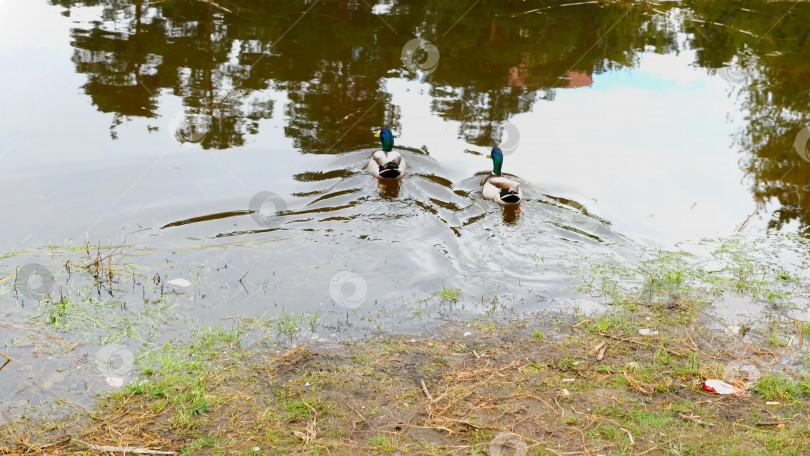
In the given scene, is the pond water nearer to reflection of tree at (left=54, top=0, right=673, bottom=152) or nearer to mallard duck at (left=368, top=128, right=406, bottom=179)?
reflection of tree at (left=54, top=0, right=673, bottom=152)

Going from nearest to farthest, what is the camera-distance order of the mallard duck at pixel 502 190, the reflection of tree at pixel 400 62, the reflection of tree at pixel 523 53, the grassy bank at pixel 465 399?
the grassy bank at pixel 465 399 → the mallard duck at pixel 502 190 → the reflection of tree at pixel 400 62 → the reflection of tree at pixel 523 53

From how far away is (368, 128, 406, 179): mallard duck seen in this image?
29.6ft

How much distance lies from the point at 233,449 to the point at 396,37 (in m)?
10.8

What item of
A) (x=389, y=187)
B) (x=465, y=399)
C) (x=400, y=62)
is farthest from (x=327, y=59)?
(x=465, y=399)

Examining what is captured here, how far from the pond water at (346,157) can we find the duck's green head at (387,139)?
0.43 metres

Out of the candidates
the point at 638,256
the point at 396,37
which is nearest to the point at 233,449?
the point at 638,256

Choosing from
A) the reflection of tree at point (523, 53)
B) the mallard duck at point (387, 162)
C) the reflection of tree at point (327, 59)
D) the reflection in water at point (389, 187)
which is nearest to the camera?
the reflection in water at point (389, 187)

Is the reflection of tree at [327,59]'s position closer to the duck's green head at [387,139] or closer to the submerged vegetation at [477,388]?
the duck's green head at [387,139]

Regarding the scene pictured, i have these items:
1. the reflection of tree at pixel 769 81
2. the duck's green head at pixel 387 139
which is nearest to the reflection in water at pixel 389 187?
the duck's green head at pixel 387 139

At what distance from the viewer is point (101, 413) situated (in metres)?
4.39

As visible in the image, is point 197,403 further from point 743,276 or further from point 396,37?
point 396,37

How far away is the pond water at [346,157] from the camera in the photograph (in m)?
6.14

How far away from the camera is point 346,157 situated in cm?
947

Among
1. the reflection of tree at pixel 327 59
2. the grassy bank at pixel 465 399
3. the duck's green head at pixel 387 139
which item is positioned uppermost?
the reflection of tree at pixel 327 59
